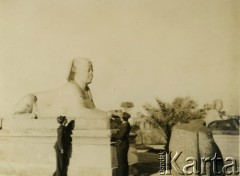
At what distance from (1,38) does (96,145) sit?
8.62 ft

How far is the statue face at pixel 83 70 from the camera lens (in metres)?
6.23

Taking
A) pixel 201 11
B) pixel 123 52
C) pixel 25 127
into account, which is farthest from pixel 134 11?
pixel 25 127

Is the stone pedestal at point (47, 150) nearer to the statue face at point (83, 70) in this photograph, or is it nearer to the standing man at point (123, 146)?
the standing man at point (123, 146)

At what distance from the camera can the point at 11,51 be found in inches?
262

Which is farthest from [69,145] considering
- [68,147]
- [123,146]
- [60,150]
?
[123,146]

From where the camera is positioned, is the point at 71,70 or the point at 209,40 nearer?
the point at 209,40

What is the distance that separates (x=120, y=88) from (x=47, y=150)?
5.06 ft

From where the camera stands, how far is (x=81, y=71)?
6273mm

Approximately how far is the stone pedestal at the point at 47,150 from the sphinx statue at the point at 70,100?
15 centimetres

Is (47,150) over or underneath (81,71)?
underneath

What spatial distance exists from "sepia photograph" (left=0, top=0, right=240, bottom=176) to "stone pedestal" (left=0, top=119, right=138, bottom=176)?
0.05 ft

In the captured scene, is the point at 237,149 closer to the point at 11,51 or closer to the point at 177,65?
the point at 177,65

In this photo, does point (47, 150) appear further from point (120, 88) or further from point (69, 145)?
point (120, 88)

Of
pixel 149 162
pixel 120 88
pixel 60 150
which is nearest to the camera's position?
pixel 149 162
